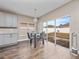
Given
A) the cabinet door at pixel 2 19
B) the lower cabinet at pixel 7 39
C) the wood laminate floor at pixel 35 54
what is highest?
the cabinet door at pixel 2 19

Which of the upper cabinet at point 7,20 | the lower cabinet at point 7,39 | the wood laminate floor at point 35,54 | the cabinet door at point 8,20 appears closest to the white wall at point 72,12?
the wood laminate floor at point 35,54

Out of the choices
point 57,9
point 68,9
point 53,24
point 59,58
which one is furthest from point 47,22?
point 59,58

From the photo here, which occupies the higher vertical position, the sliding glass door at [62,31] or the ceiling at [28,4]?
the ceiling at [28,4]

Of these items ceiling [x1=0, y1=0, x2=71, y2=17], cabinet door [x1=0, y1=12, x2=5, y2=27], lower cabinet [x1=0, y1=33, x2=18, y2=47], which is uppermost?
ceiling [x1=0, y1=0, x2=71, y2=17]

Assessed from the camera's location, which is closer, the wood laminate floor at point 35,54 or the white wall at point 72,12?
the wood laminate floor at point 35,54

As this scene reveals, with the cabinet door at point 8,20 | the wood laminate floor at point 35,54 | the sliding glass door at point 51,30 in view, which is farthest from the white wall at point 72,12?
the cabinet door at point 8,20

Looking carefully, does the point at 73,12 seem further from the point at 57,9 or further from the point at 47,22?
the point at 47,22

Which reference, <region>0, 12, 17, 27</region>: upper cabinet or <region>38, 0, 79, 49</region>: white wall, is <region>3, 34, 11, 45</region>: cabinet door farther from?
<region>38, 0, 79, 49</region>: white wall

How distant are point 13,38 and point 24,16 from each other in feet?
11.6

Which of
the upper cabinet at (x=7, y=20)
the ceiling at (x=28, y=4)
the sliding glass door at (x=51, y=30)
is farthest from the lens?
the sliding glass door at (x=51, y=30)

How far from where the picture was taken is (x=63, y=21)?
23.8 feet

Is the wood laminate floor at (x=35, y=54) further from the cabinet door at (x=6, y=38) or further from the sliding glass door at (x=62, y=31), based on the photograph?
the sliding glass door at (x=62, y=31)

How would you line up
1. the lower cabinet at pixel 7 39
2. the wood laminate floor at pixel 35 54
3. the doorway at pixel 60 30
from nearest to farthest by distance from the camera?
1. the wood laminate floor at pixel 35 54
2. the lower cabinet at pixel 7 39
3. the doorway at pixel 60 30

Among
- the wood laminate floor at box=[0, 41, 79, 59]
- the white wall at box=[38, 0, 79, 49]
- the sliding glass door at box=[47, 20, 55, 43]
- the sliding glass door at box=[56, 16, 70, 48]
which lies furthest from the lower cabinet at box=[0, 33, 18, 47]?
the white wall at box=[38, 0, 79, 49]
